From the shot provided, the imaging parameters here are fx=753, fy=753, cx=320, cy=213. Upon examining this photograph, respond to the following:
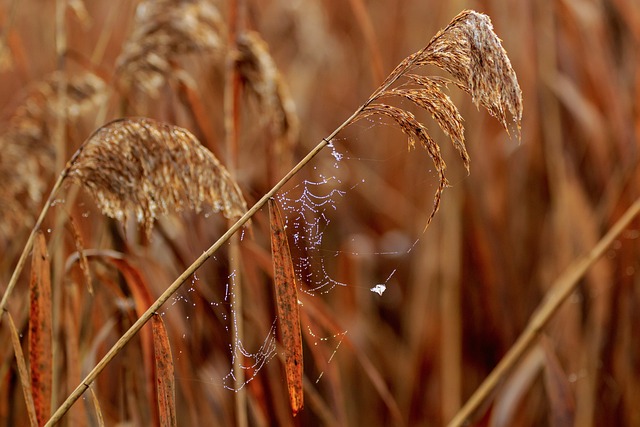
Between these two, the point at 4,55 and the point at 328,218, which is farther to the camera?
the point at 328,218

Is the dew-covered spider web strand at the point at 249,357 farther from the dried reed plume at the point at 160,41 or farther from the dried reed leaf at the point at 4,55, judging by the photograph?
the dried reed leaf at the point at 4,55

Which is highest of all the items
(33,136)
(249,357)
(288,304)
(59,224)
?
(33,136)

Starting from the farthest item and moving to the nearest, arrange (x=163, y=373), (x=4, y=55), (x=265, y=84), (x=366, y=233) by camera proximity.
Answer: (x=366, y=233) < (x=4, y=55) < (x=265, y=84) < (x=163, y=373)

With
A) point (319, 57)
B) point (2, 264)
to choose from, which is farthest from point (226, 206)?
point (319, 57)

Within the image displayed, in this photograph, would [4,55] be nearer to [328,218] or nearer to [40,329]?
[40,329]

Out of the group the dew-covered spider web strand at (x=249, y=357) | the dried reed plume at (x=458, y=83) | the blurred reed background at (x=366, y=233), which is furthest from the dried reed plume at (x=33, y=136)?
the dried reed plume at (x=458, y=83)

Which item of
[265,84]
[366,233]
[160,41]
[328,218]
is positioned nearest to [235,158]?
[265,84]

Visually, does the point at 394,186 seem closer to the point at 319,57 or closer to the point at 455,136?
the point at 319,57
